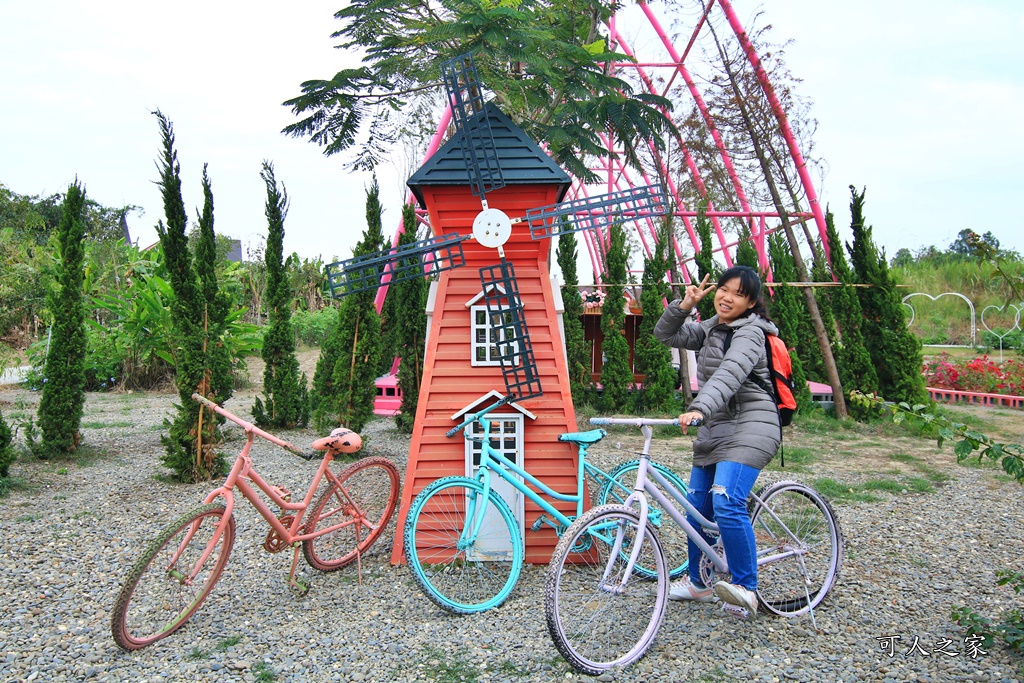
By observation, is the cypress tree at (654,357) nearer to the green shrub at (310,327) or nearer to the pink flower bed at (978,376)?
the pink flower bed at (978,376)

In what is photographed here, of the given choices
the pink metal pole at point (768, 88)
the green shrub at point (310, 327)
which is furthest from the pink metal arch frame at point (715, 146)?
the green shrub at point (310, 327)

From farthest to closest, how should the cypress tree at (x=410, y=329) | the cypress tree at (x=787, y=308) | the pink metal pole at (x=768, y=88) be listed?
the cypress tree at (x=787, y=308) < the pink metal pole at (x=768, y=88) < the cypress tree at (x=410, y=329)

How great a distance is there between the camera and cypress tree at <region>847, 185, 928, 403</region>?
11469 millimetres

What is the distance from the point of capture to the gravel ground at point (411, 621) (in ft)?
10.7

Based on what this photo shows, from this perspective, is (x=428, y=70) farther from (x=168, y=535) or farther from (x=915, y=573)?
(x=915, y=573)

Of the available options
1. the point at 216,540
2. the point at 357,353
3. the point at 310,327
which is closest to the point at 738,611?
the point at 216,540

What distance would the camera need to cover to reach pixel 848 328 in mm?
11695

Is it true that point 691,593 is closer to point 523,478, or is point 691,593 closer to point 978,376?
point 523,478

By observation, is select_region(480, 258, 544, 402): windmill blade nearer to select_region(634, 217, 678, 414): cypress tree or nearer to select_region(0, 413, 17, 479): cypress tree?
select_region(0, 413, 17, 479): cypress tree

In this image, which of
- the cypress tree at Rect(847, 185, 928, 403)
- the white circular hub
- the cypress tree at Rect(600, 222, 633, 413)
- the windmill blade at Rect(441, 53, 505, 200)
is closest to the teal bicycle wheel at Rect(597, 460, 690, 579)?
the white circular hub

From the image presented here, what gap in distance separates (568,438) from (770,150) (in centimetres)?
894

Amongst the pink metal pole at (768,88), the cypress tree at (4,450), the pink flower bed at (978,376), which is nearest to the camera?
the cypress tree at (4,450)

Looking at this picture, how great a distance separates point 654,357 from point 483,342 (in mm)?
7444

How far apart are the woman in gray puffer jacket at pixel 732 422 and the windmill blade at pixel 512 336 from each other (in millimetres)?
1157
